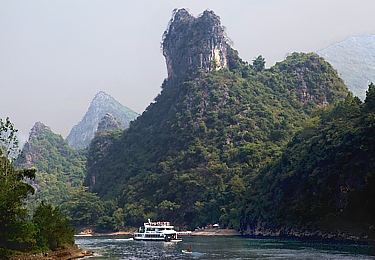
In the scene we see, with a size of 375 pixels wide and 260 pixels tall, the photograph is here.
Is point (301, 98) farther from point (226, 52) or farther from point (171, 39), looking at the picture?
point (171, 39)

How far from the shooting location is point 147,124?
17600 centimetres

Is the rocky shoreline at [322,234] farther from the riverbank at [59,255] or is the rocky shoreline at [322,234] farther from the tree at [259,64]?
the tree at [259,64]

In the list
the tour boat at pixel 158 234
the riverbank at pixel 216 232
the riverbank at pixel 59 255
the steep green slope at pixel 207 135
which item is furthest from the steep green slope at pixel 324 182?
the riverbank at pixel 59 255

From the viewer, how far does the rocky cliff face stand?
165 metres

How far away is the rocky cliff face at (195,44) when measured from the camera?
165 meters

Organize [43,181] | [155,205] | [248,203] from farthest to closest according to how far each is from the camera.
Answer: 1. [43,181]
2. [155,205]
3. [248,203]

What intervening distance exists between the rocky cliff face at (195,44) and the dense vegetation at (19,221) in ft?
356

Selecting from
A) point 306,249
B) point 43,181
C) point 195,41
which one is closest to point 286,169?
point 306,249

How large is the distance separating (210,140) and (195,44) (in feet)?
120

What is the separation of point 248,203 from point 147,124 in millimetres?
74277

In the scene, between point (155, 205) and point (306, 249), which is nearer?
point (306, 249)

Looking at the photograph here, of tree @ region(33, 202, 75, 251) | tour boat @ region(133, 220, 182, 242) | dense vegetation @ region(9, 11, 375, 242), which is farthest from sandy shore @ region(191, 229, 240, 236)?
tree @ region(33, 202, 75, 251)

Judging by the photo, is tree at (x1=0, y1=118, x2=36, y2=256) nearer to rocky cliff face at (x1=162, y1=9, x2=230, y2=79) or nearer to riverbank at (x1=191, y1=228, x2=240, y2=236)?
riverbank at (x1=191, y1=228, x2=240, y2=236)

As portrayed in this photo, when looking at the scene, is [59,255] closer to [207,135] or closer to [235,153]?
[235,153]
